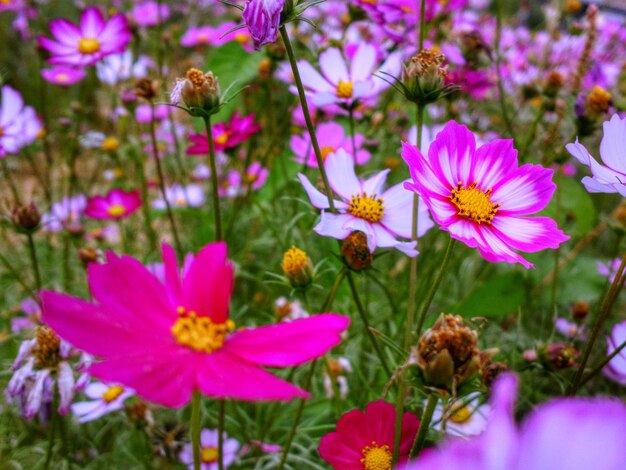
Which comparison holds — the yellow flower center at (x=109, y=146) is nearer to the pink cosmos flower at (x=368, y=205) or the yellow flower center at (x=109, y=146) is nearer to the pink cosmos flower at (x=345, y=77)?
the pink cosmos flower at (x=345, y=77)

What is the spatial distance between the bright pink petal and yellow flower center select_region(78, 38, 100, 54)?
0.90 m

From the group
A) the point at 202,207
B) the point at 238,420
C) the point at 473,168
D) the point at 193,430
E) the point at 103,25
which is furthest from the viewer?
the point at 202,207

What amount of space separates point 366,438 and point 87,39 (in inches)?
38.8

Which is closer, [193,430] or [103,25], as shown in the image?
[193,430]

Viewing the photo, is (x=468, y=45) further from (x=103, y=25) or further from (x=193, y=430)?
(x=193, y=430)

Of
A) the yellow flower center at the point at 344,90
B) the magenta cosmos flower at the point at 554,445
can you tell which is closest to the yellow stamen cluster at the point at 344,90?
the yellow flower center at the point at 344,90

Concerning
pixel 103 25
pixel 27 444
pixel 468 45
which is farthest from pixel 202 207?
pixel 468 45

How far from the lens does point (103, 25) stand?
1.12m

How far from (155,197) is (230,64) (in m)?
0.76

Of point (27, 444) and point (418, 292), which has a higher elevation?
point (418, 292)

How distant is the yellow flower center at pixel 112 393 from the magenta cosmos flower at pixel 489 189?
51 centimetres

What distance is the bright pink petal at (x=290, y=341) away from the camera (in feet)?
1.02

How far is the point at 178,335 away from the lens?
0.37 meters

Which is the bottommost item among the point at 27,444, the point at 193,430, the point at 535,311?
the point at 27,444
